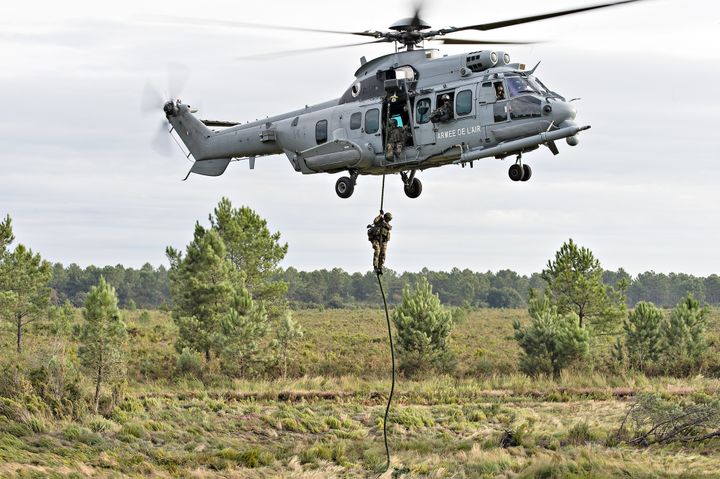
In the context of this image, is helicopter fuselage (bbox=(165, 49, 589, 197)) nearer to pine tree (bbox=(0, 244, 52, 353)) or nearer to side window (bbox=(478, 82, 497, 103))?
side window (bbox=(478, 82, 497, 103))

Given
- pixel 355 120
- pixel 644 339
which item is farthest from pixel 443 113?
pixel 644 339

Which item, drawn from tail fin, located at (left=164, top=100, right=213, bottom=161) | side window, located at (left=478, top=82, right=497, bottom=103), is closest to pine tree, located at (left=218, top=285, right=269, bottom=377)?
tail fin, located at (left=164, top=100, right=213, bottom=161)

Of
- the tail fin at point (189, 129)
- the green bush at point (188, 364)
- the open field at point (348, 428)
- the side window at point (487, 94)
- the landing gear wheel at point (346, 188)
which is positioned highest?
the tail fin at point (189, 129)

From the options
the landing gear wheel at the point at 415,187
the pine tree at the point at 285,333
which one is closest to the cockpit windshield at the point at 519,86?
the landing gear wheel at the point at 415,187

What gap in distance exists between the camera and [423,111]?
2058 centimetres

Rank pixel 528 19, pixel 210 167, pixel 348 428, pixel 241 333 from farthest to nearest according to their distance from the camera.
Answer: pixel 241 333
pixel 348 428
pixel 210 167
pixel 528 19

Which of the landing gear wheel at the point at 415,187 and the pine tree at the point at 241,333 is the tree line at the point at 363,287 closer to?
the pine tree at the point at 241,333

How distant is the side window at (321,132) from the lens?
22.2 m

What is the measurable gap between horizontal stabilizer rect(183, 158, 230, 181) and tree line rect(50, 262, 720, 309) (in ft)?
314

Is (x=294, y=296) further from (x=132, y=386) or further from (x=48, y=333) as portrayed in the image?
(x=132, y=386)

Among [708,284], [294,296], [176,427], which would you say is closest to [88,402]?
[176,427]

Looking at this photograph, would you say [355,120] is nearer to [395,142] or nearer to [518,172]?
[395,142]

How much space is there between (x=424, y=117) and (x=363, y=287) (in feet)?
409

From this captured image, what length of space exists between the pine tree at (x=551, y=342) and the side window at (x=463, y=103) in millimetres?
31252
